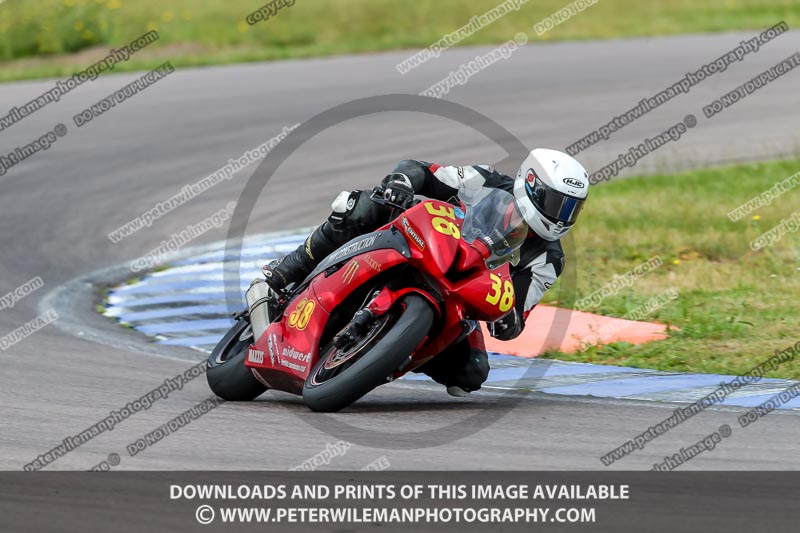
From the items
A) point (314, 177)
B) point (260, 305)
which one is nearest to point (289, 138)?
point (314, 177)

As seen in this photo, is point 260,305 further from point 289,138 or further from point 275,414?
point 289,138

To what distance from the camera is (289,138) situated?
16578 millimetres

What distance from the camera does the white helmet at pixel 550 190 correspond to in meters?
6.64

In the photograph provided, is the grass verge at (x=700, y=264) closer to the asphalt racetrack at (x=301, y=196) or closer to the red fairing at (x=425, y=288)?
the asphalt racetrack at (x=301, y=196)

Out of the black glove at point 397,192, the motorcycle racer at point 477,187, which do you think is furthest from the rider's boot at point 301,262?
the black glove at point 397,192

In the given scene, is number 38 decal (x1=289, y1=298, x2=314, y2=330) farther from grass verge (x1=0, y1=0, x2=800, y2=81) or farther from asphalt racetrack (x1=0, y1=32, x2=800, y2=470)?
grass verge (x1=0, y1=0, x2=800, y2=81)

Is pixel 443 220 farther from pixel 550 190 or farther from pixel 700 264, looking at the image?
pixel 700 264

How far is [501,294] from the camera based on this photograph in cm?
659

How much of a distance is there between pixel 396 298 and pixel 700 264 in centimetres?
594

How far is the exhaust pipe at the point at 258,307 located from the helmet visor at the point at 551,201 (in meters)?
1.75

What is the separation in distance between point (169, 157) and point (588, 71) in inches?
338

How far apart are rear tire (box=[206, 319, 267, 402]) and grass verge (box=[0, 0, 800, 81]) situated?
14.5 m

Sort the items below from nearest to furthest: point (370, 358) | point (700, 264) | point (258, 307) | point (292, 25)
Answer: point (370, 358) < point (258, 307) < point (700, 264) < point (292, 25)

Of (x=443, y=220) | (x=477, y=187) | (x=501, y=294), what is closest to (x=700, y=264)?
(x=477, y=187)
